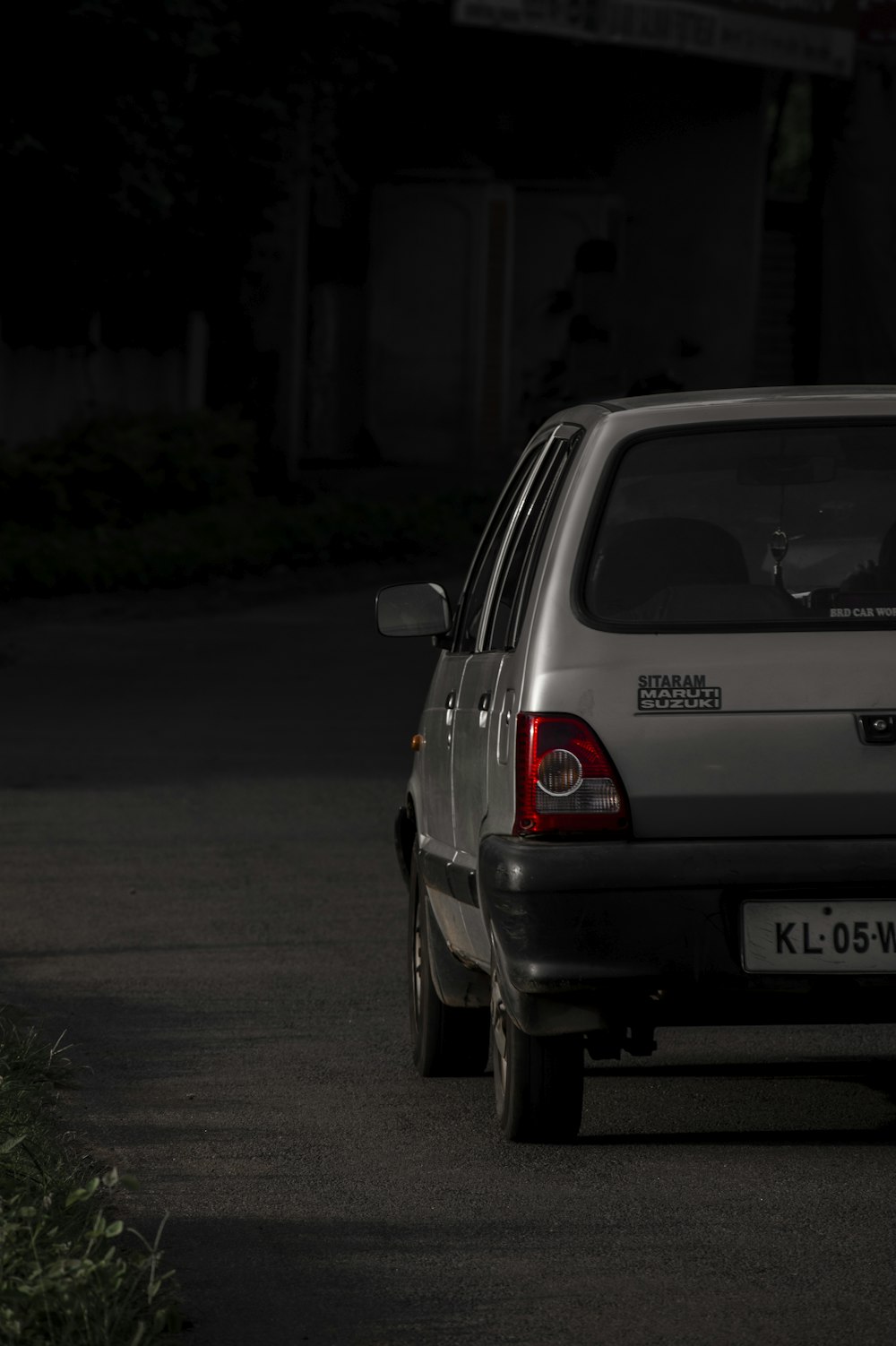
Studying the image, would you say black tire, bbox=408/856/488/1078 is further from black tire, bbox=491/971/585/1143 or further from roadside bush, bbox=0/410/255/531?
roadside bush, bbox=0/410/255/531

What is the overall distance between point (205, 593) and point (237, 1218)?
16.5 meters

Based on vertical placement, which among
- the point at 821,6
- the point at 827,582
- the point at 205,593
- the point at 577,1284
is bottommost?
the point at 205,593

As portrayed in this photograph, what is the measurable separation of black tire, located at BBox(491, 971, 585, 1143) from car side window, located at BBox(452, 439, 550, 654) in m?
1.26

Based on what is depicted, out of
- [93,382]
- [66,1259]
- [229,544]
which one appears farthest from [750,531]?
[93,382]

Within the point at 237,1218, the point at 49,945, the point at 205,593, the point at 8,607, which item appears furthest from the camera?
the point at 205,593

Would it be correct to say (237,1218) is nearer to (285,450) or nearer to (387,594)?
(387,594)

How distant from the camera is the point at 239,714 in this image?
1562 cm

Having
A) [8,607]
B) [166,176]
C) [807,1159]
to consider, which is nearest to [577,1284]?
[807,1159]

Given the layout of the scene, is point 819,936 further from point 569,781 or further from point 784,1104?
point 784,1104

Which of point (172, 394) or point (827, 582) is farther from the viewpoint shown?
point (172, 394)

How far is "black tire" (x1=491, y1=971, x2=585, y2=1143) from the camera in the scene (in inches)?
243

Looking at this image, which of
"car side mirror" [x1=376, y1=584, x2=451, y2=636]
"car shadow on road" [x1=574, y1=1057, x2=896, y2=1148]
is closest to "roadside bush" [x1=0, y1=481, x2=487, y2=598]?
"car side mirror" [x1=376, y1=584, x2=451, y2=636]

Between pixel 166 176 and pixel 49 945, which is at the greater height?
pixel 166 176

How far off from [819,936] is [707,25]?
25262 mm
